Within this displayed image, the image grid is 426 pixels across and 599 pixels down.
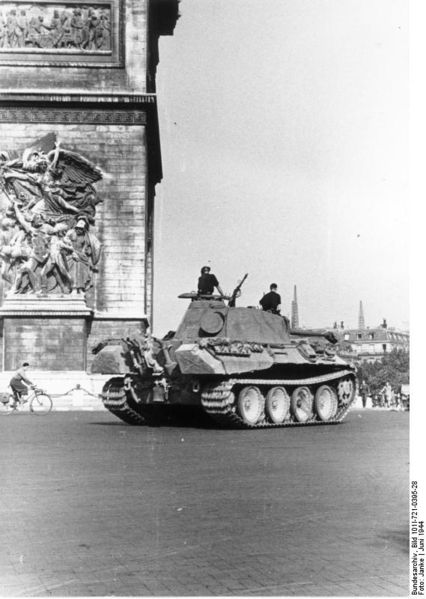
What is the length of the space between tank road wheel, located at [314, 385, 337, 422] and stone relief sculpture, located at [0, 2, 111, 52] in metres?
15.4

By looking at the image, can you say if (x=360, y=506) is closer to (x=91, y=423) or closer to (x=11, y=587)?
(x=11, y=587)

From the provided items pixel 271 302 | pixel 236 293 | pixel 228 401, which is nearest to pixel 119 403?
pixel 228 401

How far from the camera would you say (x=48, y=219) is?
31.7m

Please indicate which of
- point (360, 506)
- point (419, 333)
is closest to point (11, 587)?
point (419, 333)

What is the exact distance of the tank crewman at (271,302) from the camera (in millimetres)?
22781

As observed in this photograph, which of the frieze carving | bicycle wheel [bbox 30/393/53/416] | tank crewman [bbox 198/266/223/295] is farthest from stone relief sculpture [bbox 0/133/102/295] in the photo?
tank crewman [bbox 198/266/223/295]

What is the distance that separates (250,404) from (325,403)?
325 cm

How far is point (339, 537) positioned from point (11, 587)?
2.54m

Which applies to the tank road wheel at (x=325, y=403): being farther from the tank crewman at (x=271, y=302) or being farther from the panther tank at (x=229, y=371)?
the tank crewman at (x=271, y=302)

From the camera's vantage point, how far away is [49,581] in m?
5.92

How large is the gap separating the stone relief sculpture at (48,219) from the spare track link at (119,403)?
10.6 meters

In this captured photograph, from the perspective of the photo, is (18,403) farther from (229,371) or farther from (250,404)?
(229,371)

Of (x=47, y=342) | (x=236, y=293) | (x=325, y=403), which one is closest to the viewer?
(x=236, y=293)

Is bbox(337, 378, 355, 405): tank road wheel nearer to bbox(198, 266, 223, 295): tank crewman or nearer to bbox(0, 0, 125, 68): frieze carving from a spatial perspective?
bbox(198, 266, 223, 295): tank crewman
